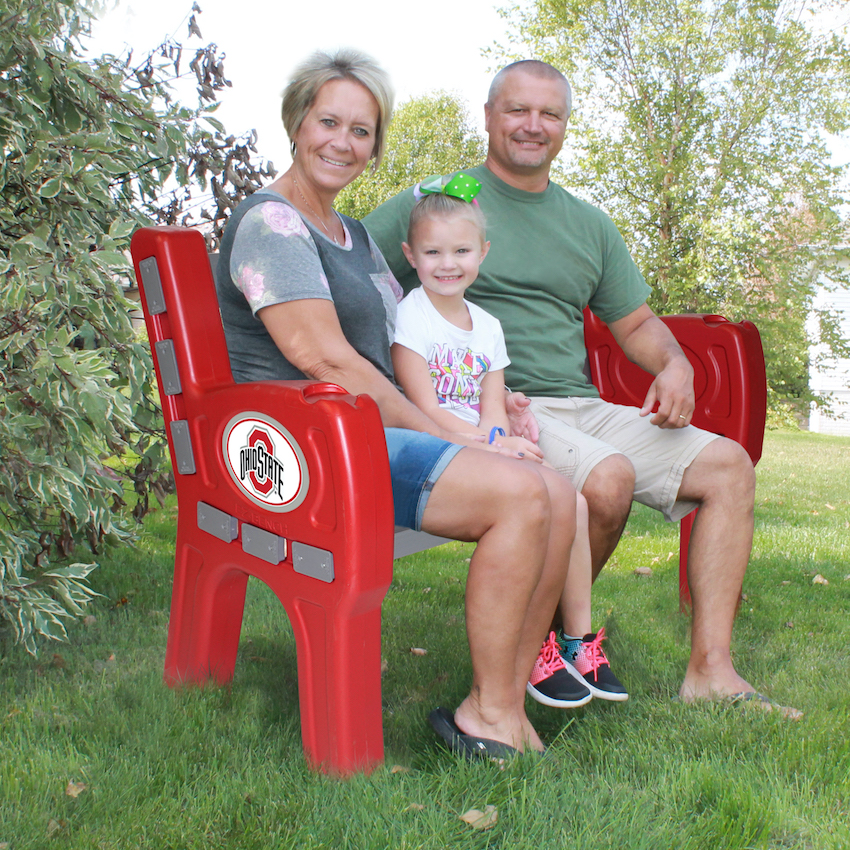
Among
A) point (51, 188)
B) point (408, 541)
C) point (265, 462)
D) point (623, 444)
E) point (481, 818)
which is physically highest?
point (51, 188)

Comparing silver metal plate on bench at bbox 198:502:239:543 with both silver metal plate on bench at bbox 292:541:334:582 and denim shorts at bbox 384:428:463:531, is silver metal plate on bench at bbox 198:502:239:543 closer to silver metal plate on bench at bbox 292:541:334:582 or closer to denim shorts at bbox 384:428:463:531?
silver metal plate on bench at bbox 292:541:334:582

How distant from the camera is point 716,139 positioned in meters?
19.7

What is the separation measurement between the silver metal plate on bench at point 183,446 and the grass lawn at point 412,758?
56 centimetres

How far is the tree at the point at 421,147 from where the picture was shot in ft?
92.9

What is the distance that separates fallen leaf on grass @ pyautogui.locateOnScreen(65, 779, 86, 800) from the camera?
5.74ft

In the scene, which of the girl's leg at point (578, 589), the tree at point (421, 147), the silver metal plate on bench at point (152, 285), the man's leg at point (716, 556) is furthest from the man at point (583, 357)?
the tree at point (421, 147)

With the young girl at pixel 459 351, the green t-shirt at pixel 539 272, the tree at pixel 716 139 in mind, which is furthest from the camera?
the tree at pixel 716 139

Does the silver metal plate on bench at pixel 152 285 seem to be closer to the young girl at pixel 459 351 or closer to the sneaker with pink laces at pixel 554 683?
the young girl at pixel 459 351

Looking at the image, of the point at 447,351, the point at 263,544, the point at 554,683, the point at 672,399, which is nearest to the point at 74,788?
the point at 263,544

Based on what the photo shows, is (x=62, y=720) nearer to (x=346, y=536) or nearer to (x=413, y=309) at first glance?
(x=346, y=536)

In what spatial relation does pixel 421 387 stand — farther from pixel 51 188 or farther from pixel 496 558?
pixel 51 188

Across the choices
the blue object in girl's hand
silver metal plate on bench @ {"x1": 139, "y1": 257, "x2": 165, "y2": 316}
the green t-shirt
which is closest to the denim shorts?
the blue object in girl's hand

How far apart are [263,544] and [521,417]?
1.02m

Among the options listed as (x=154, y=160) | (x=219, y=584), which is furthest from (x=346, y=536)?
(x=154, y=160)
